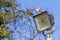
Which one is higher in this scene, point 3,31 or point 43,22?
point 43,22

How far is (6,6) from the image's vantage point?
13391 mm

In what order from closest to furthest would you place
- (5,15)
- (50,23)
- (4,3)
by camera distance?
(50,23) < (5,15) < (4,3)

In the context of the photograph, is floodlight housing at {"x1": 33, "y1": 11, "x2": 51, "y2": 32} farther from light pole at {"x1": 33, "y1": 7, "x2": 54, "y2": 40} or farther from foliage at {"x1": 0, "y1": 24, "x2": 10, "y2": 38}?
foliage at {"x1": 0, "y1": 24, "x2": 10, "y2": 38}

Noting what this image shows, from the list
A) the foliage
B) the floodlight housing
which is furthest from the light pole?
the foliage

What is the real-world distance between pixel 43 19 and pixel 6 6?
827 cm

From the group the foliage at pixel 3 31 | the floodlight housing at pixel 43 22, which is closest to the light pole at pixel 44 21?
the floodlight housing at pixel 43 22

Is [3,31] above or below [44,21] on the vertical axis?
below

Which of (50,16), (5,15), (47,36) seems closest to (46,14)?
(50,16)

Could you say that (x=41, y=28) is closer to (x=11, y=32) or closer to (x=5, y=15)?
(x=5, y=15)

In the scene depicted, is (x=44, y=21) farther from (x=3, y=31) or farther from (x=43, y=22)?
(x=3, y=31)

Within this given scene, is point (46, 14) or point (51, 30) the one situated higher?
point (46, 14)

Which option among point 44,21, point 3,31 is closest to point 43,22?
point 44,21

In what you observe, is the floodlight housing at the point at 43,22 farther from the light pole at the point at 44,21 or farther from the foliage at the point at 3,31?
the foliage at the point at 3,31

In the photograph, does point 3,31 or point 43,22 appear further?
point 3,31
